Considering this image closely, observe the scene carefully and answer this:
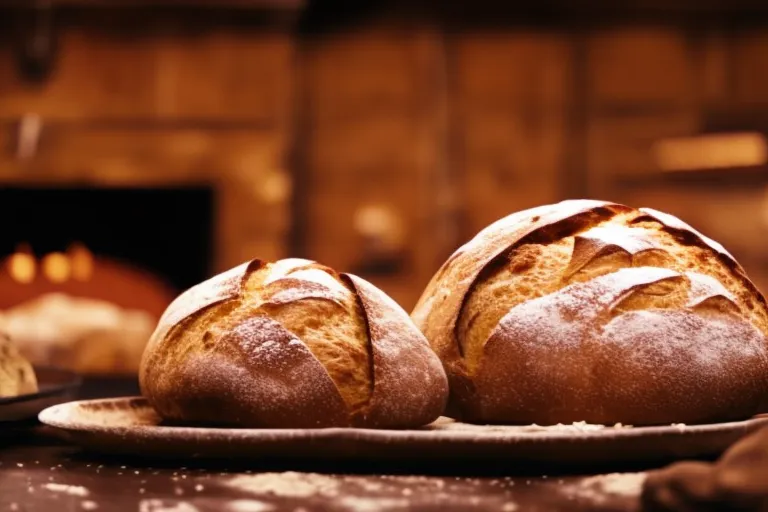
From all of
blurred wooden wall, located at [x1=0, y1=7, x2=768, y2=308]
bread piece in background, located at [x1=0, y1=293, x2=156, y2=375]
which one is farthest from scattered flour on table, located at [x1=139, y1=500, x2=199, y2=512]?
blurred wooden wall, located at [x1=0, y1=7, x2=768, y2=308]

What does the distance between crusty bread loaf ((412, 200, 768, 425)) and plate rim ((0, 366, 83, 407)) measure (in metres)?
0.34

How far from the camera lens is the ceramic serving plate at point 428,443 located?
0.66 metres

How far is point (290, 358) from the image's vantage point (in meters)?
0.76

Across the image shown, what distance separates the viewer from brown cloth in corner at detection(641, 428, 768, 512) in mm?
475

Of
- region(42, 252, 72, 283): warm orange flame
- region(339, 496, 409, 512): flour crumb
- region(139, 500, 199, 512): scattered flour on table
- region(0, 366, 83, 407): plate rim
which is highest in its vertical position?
region(139, 500, 199, 512): scattered flour on table

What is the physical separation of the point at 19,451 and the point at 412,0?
319 centimetres

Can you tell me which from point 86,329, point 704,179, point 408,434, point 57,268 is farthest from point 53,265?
point 408,434

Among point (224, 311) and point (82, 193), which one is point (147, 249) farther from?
point (224, 311)

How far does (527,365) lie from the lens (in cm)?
84

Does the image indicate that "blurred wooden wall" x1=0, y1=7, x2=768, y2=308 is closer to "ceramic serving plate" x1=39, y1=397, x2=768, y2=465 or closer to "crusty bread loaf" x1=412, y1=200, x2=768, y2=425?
"crusty bread loaf" x1=412, y1=200, x2=768, y2=425

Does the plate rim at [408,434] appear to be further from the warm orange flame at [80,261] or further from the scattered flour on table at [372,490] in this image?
the warm orange flame at [80,261]

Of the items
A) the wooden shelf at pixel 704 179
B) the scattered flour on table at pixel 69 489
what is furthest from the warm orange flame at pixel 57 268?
the scattered flour on table at pixel 69 489

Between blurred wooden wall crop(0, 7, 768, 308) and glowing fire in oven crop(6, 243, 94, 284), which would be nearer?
glowing fire in oven crop(6, 243, 94, 284)

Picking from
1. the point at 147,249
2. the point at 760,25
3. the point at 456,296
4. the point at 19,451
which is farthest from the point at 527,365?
the point at 760,25
